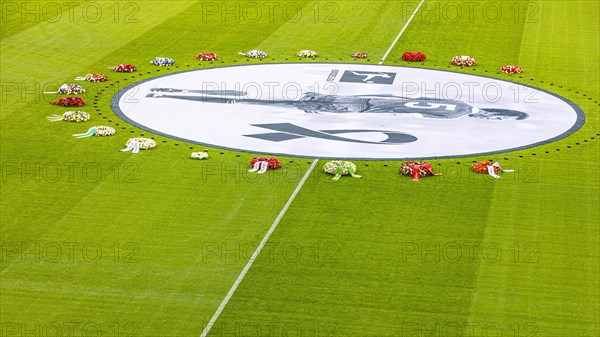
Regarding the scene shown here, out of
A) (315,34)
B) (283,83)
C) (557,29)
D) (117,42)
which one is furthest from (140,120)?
(557,29)

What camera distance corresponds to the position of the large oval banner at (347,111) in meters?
Answer: 53.8

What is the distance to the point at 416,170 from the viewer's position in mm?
49219

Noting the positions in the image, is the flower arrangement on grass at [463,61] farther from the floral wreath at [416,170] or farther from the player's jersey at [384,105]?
the floral wreath at [416,170]

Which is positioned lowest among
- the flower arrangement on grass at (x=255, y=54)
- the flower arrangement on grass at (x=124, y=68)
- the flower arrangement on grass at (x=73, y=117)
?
the flower arrangement on grass at (x=73, y=117)

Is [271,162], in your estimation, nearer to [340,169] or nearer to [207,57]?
[340,169]

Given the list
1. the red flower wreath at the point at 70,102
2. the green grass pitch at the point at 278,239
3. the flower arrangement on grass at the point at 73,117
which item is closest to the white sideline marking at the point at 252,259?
the green grass pitch at the point at 278,239

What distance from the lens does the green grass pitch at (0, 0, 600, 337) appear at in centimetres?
3669

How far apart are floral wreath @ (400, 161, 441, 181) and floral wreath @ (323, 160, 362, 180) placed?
2.16m

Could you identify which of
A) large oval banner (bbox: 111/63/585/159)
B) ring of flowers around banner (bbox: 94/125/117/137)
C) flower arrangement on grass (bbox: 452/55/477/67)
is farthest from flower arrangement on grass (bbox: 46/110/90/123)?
flower arrangement on grass (bbox: 452/55/477/67)

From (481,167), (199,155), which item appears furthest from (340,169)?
(199,155)

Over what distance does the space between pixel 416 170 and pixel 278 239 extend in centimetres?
941

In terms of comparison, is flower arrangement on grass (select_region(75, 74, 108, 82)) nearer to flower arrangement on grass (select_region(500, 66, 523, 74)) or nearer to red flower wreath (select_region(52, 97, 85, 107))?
red flower wreath (select_region(52, 97, 85, 107))

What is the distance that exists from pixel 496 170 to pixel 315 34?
90.2ft

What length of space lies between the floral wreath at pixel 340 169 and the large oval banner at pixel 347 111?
203cm
